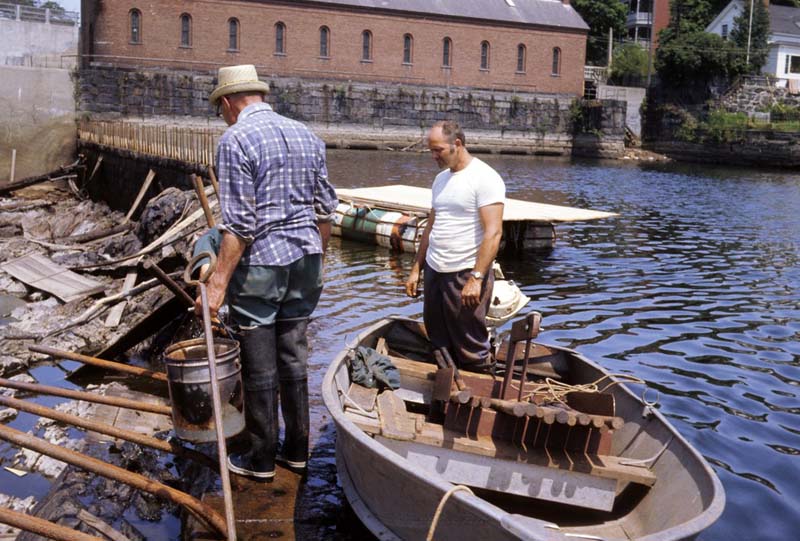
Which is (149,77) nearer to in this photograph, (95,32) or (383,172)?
(95,32)

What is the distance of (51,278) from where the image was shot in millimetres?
11945

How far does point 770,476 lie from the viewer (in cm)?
684

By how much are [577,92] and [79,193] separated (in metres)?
41.3

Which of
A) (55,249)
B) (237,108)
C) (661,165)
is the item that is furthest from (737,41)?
(237,108)

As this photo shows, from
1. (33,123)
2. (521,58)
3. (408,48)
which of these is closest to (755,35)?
(521,58)

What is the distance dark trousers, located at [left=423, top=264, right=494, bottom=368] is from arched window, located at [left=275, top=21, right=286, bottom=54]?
47482mm

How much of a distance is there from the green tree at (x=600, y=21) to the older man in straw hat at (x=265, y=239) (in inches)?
2511

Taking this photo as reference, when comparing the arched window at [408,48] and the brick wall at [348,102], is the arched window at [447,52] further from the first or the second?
the brick wall at [348,102]

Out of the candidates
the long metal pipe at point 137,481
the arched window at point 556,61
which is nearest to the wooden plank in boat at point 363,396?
the long metal pipe at point 137,481

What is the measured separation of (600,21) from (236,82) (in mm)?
65685

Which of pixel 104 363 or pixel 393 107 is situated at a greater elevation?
pixel 393 107

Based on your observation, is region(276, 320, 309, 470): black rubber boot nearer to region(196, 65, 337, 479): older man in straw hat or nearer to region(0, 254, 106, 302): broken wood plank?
region(196, 65, 337, 479): older man in straw hat

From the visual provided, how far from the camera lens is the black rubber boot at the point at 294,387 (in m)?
5.14

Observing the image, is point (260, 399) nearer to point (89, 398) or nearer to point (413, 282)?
point (89, 398)
